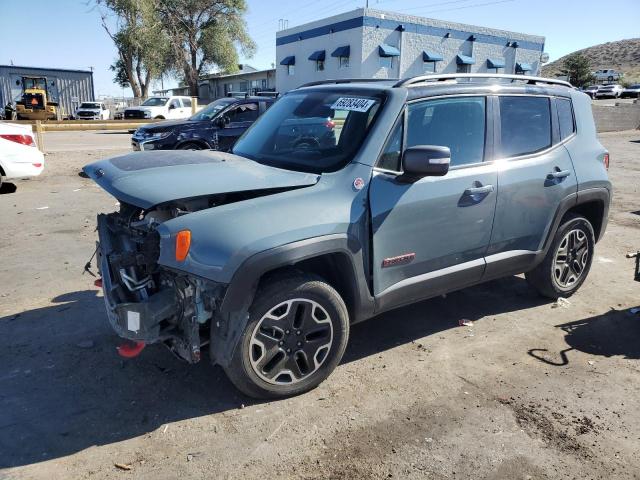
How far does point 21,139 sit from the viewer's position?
9812mm

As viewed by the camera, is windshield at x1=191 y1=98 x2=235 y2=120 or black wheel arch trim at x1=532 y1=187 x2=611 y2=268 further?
windshield at x1=191 y1=98 x2=235 y2=120

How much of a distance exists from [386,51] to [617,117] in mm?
14842

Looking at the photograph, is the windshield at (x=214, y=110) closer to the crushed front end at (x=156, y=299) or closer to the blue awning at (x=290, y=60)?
the crushed front end at (x=156, y=299)

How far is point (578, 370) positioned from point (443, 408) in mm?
1197

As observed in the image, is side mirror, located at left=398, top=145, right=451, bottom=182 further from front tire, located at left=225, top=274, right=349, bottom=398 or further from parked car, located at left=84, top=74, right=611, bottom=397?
front tire, located at left=225, top=274, right=349, bottom=398

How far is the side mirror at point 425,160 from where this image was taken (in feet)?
11.1

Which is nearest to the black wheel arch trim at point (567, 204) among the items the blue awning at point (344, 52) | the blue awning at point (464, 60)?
the blue awning at point (344, 52)

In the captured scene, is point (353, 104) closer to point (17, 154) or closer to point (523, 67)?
point (17, 154)

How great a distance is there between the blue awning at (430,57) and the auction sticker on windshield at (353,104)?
117ft

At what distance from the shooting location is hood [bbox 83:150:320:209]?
3082 millimetres

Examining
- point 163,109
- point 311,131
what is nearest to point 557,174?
point 311,131

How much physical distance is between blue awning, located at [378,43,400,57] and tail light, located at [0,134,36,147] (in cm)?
2883

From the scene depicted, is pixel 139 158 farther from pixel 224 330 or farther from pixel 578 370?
pixel 578 370

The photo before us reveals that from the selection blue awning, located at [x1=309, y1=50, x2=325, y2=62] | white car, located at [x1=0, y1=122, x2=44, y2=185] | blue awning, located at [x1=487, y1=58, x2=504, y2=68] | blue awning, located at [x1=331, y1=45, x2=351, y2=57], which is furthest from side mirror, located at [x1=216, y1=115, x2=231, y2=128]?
blue awning, located at [x1=487, y1=58, x2=504, y2=68]
